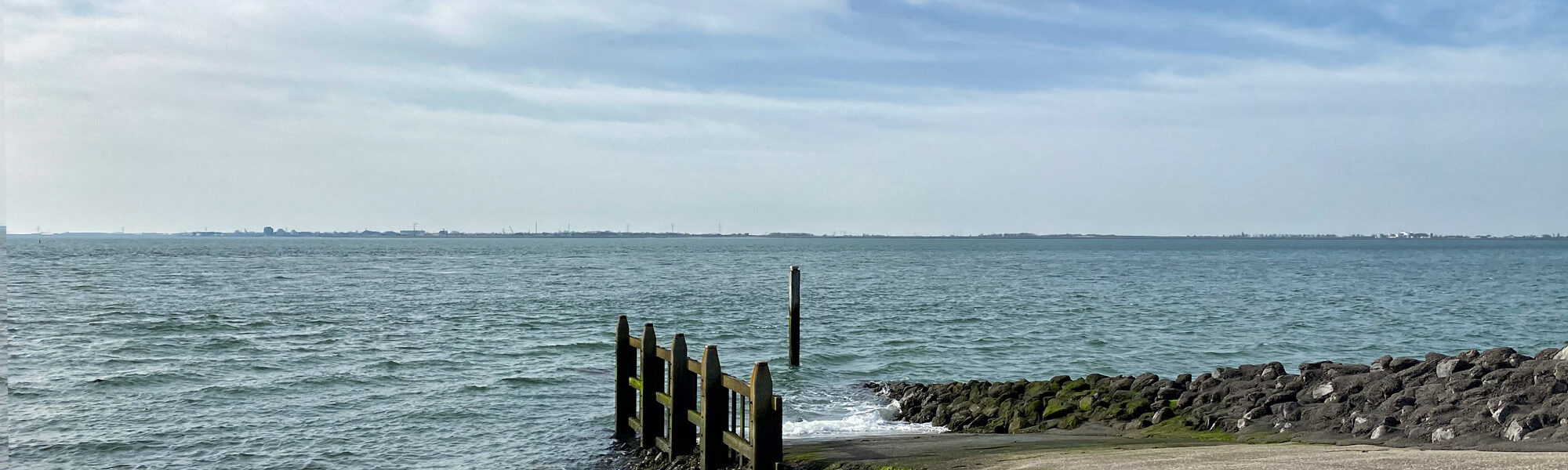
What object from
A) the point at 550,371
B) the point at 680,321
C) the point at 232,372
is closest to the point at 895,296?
the point at 680,321

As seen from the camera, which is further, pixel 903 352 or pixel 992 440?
pixel 903 352

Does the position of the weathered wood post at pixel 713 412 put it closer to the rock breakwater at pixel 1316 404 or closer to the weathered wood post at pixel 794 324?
the rock breakwater at pixel 1316 404

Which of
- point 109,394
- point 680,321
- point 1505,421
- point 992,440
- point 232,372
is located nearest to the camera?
point 1505,421

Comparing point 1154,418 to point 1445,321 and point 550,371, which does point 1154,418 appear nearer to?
point 550,371

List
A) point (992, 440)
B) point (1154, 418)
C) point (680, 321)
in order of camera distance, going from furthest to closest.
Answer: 1. point (680, 321)
2. point (1154, 418)
3. point (992, 440)

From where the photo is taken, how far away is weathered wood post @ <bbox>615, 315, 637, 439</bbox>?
17438 millimetres

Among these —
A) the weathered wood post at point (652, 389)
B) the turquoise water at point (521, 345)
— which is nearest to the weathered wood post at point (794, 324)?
the turquoise water at point (521, 345)

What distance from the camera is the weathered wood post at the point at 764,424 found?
12.6 metres

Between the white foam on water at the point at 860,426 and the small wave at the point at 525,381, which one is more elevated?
the white foam on water at the point at 860,426

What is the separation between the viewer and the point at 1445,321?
44.6m

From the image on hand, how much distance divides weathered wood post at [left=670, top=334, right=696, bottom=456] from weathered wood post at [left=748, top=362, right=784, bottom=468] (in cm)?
203

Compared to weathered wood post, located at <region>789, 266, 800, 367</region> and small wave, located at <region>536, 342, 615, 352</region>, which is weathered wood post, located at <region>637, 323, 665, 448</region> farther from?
small wave, located at <region>536, 342, 615, 352</region>

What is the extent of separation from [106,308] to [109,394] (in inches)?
1163

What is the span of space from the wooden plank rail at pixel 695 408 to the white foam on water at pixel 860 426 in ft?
8.73
